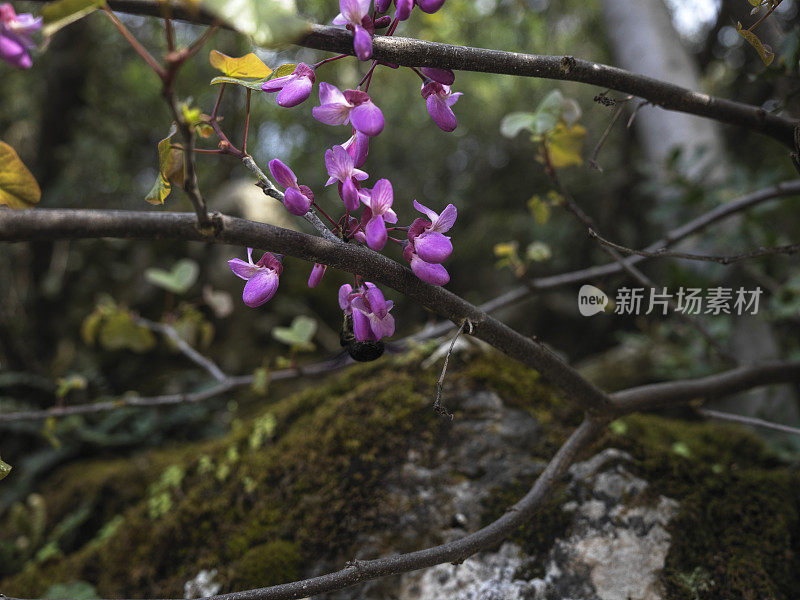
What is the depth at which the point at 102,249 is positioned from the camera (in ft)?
12.2

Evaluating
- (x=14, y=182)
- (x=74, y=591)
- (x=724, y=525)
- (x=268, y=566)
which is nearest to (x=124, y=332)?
(x=74, y=591)

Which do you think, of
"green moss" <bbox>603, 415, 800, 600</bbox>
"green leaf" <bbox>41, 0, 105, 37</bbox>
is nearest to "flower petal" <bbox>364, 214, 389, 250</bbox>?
"green leaf" <bbox>41, 0, 105, 37</bbox>

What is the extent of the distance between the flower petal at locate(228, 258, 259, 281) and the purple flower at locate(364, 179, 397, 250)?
173mm

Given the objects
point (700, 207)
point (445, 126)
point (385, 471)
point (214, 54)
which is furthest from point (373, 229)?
point (700, 207)

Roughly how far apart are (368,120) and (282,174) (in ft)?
0.48

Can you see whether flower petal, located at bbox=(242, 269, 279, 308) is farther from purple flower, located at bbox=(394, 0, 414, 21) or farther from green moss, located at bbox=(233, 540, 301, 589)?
green moss, located at bbox=(233, 540, 301, 589)

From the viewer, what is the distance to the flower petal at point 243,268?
2.44ft

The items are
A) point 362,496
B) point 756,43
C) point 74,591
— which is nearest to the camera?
point 756,43

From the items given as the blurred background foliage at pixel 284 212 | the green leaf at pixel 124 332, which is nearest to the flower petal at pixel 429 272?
the blurred background foliage at pixel 284 212

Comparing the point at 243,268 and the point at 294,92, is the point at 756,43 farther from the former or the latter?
the point at 243,268

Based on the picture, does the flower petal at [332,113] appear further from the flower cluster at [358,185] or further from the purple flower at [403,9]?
the purple flower at [403,9]

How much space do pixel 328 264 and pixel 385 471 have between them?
780 millimetres

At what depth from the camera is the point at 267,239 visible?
2.12 feet

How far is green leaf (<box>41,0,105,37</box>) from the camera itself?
491mm
